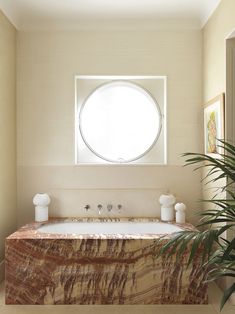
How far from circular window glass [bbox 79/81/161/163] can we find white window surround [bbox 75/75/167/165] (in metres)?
0.02

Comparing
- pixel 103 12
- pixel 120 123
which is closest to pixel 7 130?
pixel 120 123

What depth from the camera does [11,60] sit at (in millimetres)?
4125

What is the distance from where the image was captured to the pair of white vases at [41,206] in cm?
407

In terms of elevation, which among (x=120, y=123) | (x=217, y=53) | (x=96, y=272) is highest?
(x=217, y=53)

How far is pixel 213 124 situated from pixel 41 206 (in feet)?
6.35

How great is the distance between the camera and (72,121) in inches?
169

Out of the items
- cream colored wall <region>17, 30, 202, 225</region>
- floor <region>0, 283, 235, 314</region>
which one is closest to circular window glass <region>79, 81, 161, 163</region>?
cream colored wall <region>17, 30, 202, 225</region>

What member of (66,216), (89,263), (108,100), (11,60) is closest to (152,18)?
(108,100)

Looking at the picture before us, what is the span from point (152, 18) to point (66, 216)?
2326 millimetres

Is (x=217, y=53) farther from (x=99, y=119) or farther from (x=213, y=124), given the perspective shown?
(x=99, y=119)

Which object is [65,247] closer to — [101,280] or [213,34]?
[101,280]

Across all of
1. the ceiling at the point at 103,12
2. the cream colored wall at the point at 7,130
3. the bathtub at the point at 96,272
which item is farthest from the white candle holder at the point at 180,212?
the ceiling at the point at 103,12

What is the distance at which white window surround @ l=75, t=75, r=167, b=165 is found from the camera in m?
4.37

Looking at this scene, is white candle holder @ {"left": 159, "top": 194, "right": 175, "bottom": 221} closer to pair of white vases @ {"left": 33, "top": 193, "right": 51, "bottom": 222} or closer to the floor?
the floor
